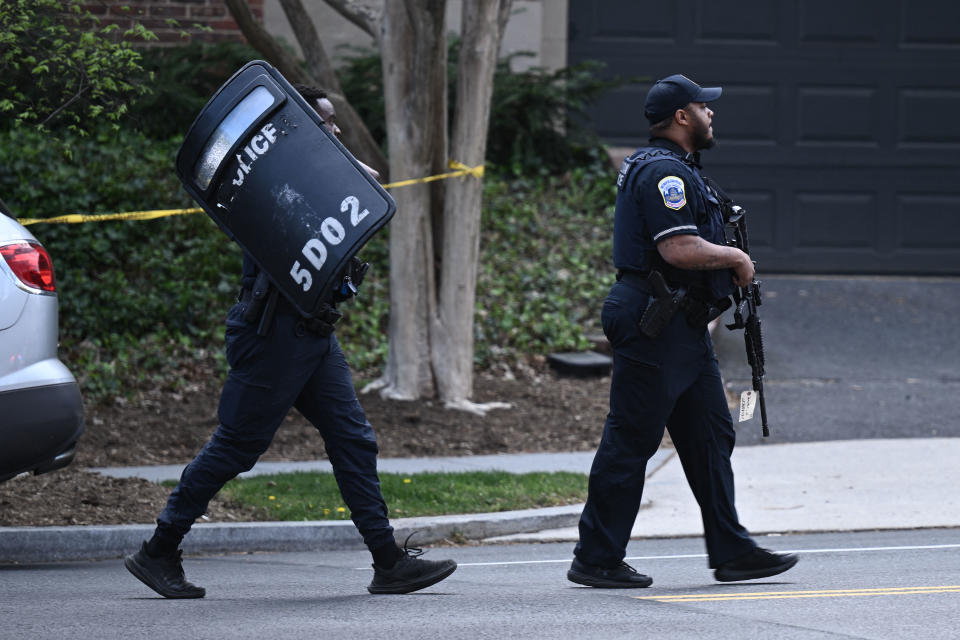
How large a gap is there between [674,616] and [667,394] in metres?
0.84

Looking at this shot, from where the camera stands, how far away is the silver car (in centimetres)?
527

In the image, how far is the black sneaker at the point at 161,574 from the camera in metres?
5.29

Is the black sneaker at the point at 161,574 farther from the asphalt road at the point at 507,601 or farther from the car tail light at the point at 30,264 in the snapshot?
the car tail light at the point at 30,264

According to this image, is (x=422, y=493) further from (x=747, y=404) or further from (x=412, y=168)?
(x=412, y=168)

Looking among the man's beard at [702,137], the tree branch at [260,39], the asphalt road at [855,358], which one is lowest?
the asphalt road at [855,358]

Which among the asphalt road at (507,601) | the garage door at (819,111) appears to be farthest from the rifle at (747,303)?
the garage door at (819,111)

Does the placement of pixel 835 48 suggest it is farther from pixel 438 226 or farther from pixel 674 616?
pixel 674 616

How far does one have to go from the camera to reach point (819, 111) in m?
15.2

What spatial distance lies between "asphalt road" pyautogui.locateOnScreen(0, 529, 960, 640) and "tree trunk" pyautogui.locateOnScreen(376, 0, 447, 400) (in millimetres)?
3536

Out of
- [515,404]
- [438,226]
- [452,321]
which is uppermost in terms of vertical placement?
[438,226]

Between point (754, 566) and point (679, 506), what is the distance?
245cm

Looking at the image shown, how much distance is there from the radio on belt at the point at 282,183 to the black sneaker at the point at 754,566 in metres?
1.89

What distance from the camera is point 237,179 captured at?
5238 mm

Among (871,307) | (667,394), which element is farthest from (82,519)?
(871,307)
